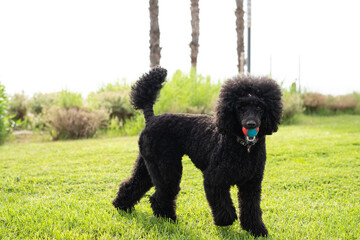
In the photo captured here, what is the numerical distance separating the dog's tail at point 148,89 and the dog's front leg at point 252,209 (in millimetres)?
1390

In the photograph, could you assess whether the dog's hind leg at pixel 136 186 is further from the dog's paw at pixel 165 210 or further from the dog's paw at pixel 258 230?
the dog's paw at pixel 258 230

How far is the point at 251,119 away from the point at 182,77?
40.1 feet

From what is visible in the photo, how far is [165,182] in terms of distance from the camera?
3664 millimetres

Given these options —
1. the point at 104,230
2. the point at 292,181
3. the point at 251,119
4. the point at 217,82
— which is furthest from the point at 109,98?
the point at 251,119

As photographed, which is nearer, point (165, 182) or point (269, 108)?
point (269, 108)

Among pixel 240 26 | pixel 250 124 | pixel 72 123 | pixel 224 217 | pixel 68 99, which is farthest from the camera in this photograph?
pixel 240 26

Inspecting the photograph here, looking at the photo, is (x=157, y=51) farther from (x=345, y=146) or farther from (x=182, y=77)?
(x=345, y=146)

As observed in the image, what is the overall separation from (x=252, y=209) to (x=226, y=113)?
1080mm

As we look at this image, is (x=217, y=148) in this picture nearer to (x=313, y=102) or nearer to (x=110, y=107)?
(x=110, y=107)

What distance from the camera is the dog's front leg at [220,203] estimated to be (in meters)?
3.24

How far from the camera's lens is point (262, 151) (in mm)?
3256

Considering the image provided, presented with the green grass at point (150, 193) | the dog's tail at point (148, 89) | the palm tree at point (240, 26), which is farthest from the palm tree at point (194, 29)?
the dog's tail at point (148, 89)

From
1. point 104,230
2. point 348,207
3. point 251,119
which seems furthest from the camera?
point 348,207

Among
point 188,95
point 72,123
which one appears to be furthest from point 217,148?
point 188,95
